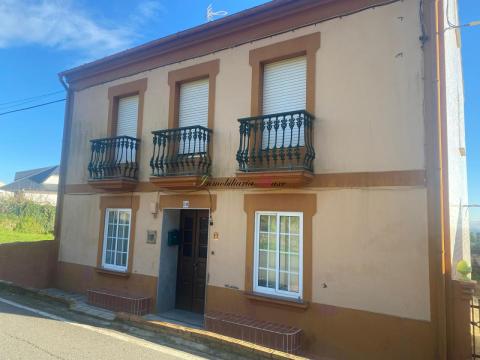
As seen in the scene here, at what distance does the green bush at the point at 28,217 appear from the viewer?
21562 millimetres

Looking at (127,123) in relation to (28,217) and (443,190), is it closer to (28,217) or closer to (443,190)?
(443,190)

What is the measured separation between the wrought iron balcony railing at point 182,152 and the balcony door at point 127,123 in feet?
3.80

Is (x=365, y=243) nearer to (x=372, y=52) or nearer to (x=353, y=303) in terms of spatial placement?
(x=353, y=303)

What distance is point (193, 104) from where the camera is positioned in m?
9.21

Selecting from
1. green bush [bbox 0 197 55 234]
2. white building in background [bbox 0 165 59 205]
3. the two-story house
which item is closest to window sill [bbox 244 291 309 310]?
the two-story house

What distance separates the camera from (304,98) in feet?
24.5

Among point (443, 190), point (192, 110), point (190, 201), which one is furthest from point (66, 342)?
point (443, 190)

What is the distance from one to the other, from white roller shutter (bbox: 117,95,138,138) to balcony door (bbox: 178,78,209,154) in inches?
68.9

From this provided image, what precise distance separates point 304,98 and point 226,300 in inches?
180

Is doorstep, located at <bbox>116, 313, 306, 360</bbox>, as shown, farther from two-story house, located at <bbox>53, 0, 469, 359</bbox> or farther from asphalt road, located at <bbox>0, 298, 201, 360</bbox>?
two-story house, located at <bbox>53, 0, 469, 359</bbox>

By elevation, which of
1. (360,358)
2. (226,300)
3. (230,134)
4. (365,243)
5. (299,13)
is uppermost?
(299,13)

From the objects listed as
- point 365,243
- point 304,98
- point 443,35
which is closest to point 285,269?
point 365,243

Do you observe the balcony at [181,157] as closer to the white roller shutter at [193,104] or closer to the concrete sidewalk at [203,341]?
the white roller shutter at [193,104]

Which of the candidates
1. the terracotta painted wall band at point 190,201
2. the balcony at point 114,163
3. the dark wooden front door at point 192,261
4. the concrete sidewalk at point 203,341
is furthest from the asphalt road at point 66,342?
the balcony at point 114,163
